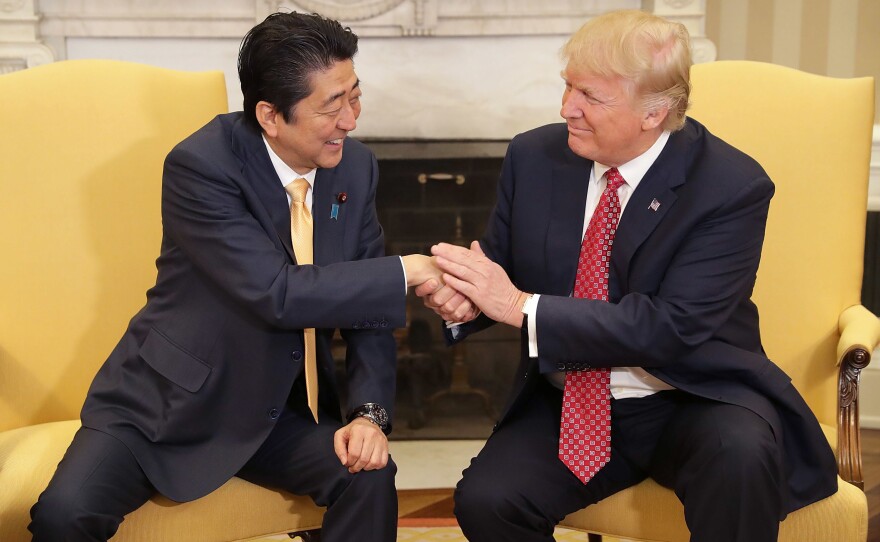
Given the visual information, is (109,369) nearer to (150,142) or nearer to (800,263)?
(150,142)

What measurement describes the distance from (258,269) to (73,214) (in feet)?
2.23

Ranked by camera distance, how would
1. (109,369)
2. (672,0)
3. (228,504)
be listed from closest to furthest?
(228,504), (109,369), (672,0)

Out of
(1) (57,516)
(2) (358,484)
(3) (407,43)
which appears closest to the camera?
(1) (57,516)

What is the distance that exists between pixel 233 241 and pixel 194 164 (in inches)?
7.2

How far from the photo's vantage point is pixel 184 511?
1.97 metres

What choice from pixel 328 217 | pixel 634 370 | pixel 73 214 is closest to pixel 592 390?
pixel 634 370

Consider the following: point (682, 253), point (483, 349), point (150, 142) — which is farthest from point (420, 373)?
point (682, 253)

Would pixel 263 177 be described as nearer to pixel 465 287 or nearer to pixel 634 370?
pixel 465 287

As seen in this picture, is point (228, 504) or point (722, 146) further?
point (722, 146)

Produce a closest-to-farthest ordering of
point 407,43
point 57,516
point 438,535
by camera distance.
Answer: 1. point 57,516
2. point 438,535
3. point 407,43

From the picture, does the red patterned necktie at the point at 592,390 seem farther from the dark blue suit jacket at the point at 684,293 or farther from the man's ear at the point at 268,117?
the man's ear at the point at 268,117

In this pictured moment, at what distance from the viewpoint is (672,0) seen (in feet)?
11.5

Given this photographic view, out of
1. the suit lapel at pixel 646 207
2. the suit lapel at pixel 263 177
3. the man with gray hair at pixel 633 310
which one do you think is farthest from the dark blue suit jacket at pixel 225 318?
the suit lapel at pixel 646 207

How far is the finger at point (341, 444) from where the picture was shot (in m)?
2.01
